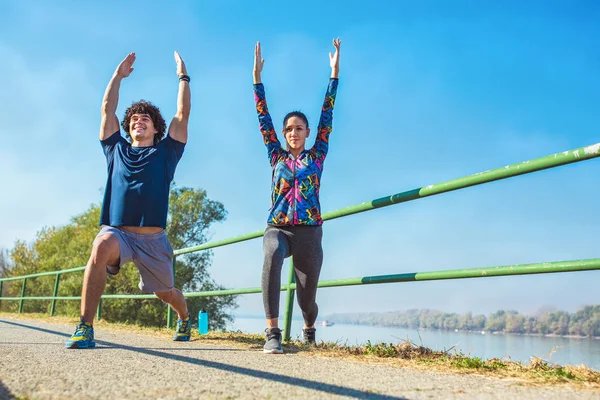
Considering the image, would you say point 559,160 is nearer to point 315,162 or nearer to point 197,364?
point 315,162

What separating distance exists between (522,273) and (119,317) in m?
26.3

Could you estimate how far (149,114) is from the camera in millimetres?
3650

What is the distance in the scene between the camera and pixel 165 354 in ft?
9.02

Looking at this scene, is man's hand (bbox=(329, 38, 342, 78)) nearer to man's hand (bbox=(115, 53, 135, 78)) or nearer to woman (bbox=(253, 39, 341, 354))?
woman (bbox=(253, 39, 341, 354))

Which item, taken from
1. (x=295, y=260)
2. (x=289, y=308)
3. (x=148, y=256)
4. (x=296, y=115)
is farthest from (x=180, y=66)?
(x=289, y=308)

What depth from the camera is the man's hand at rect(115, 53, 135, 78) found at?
11.9 ft

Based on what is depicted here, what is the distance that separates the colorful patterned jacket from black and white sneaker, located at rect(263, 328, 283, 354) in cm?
65

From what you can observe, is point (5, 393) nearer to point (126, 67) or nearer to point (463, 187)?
point (463, 187)

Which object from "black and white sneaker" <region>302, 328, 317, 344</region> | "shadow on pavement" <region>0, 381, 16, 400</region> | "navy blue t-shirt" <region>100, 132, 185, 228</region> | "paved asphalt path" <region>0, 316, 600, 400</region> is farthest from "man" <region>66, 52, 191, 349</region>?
"shadow on pavement" <region>0, 381, 16, 400</region>

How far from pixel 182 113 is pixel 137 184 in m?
0.60

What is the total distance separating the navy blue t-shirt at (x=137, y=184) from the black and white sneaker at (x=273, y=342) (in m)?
0.92

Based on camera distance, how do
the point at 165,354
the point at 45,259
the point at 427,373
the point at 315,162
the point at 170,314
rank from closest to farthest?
1. the point at 427,373
2. the point at 165,354
3. the point at 315,162
4. the point at 170,314
5. the point at 45,259

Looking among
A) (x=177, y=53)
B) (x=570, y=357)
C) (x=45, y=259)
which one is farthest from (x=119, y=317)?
(x=570, y=357)

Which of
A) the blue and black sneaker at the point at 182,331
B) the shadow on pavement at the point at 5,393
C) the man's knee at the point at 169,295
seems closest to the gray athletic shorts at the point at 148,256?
the man's knee at the point at 169,295
